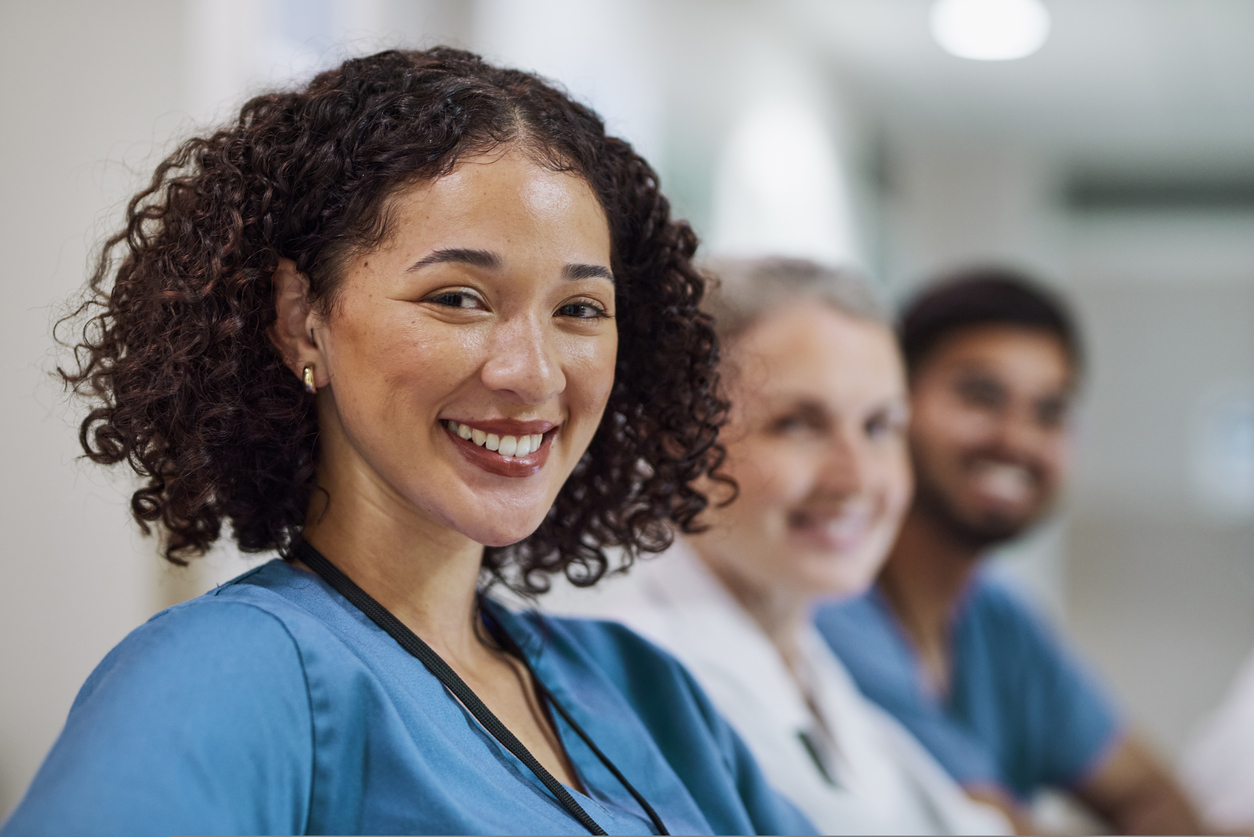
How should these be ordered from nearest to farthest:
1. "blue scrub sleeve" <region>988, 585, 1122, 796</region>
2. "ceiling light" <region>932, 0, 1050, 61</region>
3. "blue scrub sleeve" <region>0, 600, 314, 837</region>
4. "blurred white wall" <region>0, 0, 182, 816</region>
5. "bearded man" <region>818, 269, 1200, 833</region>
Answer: "blue scrub sleeve" <region>0, 600, 314, 837</region>, "blurred white wall" <region>0, 0, 182, 816</region>, "bearded man" <region>818, 269, 1200, 833</region>, "blue scrub sleeve" <region>988, 585, 1122, 796</region>, "ceiling light" <region>932, 0, 1050, 61</region>

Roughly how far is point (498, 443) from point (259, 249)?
22cm

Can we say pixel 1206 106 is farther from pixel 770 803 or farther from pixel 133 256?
pixel 133 256

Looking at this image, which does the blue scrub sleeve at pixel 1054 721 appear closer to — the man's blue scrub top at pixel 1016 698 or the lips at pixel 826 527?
the man's blue scrub top at pixel 1016 698

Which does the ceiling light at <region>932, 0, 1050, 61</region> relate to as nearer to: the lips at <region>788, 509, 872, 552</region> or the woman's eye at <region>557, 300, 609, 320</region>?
the lips at <region>788, 509, 872, 552</region>

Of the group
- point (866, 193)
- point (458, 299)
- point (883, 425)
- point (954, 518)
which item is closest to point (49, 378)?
point (458, 299)

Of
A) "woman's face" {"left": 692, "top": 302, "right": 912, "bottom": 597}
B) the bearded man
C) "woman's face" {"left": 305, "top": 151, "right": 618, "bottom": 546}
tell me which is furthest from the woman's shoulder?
the bearded man

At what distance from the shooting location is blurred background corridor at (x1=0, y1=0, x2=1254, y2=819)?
3.31 feet

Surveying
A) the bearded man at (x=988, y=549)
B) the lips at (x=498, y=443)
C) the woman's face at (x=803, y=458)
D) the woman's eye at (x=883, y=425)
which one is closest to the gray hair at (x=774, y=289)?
the woman's face at (x=803, y=458)

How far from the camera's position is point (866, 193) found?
408cm

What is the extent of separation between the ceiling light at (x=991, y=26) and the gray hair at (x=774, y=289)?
2174mm

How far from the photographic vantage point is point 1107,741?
210 cm

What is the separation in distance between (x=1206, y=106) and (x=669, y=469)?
392 cm

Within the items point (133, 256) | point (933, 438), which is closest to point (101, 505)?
point (133, 256)

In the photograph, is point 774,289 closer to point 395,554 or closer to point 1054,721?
point 395,554
